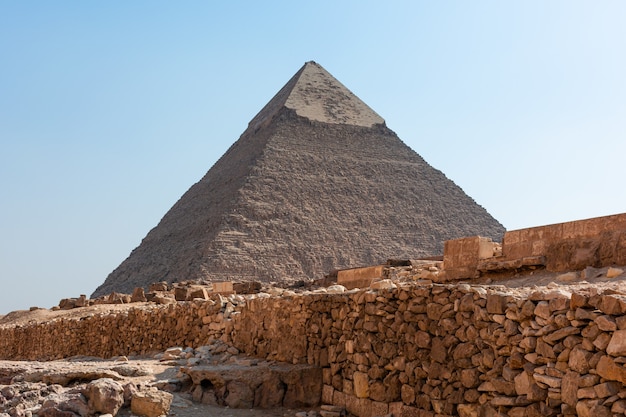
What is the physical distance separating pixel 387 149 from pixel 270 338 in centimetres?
9413

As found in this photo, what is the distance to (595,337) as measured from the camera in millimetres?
Answer: 3863

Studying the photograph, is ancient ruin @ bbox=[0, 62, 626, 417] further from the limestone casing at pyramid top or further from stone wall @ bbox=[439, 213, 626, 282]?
the limestone casing at pyramid top

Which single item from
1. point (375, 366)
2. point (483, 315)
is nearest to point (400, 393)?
point (375, 366)

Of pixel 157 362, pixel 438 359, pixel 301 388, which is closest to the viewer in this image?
pixel 438 359

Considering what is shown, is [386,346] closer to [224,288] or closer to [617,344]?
[617,344]

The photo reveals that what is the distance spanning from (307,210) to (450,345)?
3378 inches

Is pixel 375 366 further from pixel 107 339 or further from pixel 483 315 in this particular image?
pixel 107 339

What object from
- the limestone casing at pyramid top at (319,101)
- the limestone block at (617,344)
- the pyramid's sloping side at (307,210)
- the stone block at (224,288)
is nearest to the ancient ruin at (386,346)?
the limestone block at (617,344)

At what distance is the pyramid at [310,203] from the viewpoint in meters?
81.4

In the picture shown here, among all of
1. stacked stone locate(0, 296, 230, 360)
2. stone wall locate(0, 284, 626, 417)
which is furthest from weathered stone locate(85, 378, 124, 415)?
stacked stone locate(0, 296, 230, 360)

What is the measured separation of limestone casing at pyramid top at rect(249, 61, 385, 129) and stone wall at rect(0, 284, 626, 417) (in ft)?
297

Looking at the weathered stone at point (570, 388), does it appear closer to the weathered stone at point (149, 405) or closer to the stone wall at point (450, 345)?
the stone wall at point (450, 345)

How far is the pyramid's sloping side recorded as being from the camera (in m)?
80.2

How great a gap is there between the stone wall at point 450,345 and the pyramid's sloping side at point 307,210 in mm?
67341
